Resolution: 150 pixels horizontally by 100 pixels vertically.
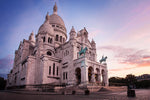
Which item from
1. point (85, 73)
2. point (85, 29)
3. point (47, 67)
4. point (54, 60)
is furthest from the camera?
point (85, 29)

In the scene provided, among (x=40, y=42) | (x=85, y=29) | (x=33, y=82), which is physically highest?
(x=85, y=29)

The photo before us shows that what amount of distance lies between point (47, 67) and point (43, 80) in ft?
14.8

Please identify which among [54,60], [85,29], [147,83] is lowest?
[147,83]

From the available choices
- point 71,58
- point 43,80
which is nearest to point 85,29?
point 71,58

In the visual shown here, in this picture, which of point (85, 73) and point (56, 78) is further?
point (56, 78)

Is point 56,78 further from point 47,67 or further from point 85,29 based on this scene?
point 85,29

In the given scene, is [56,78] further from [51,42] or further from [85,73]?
[51,42]

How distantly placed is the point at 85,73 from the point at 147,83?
220 feet

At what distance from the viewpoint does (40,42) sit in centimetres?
4212

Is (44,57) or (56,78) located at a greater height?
(44,57)

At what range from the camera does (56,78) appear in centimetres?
3878

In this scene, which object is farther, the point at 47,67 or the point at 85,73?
the point at 47,67

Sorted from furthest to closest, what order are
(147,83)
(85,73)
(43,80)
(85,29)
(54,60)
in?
(147,83)
(85,29)
(54,60)
(43,80)
(85,73)

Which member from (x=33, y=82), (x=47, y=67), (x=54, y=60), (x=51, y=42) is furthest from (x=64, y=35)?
(x=33, y=82)
